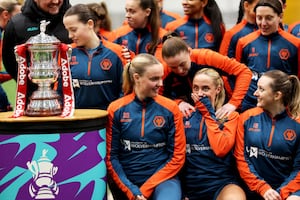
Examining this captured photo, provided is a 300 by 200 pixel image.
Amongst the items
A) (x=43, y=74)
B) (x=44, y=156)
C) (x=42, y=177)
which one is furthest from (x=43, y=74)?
(x=42, y=177)

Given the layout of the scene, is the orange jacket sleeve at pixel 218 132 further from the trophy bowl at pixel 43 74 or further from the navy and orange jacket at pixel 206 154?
the trophy bowl at pixel 43 74

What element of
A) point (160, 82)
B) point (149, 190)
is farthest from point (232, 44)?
point (149, 190)

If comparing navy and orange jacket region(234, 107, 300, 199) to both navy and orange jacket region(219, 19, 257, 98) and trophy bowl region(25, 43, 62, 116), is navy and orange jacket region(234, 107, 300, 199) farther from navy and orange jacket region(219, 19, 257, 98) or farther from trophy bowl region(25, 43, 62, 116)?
trophy bowl region(25, 43, 62, 116)

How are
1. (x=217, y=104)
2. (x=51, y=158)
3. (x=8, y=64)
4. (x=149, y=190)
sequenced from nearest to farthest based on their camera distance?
1. (x=51, y=158)
2. (x=149, y=190)
3. (x=217, y=104)
4. (x=8, y=64)

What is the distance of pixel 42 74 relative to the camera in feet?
11.5

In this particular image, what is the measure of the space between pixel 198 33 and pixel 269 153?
1.31m

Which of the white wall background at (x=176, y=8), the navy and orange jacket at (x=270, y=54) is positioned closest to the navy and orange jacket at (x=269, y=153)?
the navy and orange jacket at (x=270, y=54)

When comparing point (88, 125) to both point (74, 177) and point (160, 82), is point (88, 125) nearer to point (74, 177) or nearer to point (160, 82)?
point (74, 177)

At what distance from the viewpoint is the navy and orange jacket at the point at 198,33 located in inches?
188

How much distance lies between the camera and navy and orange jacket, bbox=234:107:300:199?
150 inches

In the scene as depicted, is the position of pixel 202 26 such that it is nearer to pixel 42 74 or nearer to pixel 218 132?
pixel 218 132

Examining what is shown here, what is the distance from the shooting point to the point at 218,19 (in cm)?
482

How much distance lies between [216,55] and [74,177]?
136 cm

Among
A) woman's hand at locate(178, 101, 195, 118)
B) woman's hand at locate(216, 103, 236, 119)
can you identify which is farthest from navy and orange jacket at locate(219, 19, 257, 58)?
woman's hand at locate(178, 101, 195, 118)
